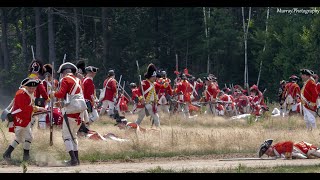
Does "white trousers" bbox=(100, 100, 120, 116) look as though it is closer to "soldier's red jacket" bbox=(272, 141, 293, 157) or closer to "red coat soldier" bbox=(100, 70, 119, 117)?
"red coat soldier" bbox=(100, 70, 119, 117)

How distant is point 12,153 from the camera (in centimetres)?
1873

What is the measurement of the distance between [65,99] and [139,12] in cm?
4270

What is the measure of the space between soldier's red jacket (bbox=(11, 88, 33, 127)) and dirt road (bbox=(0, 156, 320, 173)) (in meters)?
1.00

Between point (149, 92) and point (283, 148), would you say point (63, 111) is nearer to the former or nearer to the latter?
point (283, 148)

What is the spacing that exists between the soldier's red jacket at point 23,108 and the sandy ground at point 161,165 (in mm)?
989

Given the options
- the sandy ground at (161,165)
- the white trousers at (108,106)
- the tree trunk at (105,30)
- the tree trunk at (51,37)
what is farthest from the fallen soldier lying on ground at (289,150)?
the tree trunk at (105,30)

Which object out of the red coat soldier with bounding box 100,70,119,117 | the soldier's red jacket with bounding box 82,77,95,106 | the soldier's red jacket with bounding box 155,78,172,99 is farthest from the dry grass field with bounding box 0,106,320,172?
the soldier's red jacket with bounding box 155,78,172,99

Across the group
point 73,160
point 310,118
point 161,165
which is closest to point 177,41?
point 310,118

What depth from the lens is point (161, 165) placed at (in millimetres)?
16859

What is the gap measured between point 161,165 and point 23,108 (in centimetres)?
316

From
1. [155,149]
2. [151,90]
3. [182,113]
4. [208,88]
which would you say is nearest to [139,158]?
[155,149]

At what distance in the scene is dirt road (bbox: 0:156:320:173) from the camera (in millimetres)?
15727

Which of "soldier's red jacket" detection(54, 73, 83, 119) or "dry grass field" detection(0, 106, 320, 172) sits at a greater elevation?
"soldier's red jacket" detection(54, 73, 83, 119)

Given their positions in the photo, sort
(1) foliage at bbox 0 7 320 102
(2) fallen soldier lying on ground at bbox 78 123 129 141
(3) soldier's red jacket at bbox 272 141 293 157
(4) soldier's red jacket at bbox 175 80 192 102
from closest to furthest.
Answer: (3) soldier's red jacket at bbox 272 141 293 157 < (2) fallen soldier lying on ground at bbox 78 123 129 141 < (4) soldier's red jacket at bbox 175 80 192 102 < (1) foliage at bbox 0 7 320 102
